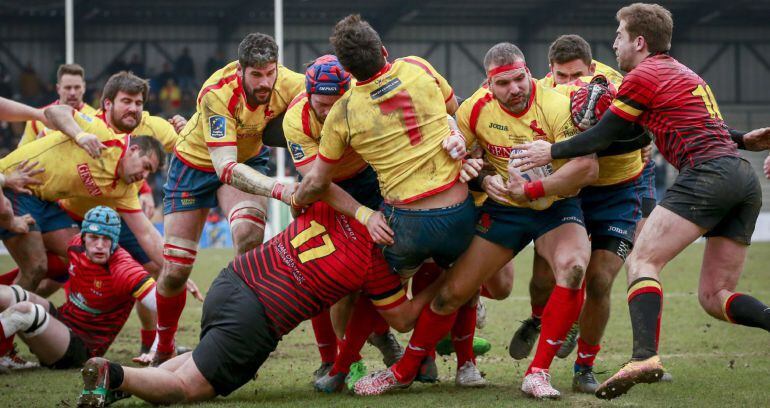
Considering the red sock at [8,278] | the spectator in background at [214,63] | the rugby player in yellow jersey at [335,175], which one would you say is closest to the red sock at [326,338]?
the rugby player in yellow jersey at [335,175]

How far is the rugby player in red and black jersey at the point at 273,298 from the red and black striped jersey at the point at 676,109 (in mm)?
1824

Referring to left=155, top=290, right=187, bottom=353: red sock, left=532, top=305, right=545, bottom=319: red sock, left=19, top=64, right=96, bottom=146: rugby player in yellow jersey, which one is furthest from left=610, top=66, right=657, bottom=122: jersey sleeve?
left=19, top=64, right=96, bottom=146: rugby player in yellow jersey

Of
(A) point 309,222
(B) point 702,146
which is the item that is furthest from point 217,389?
(B) point 702,146

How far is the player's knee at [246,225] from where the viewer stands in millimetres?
7555

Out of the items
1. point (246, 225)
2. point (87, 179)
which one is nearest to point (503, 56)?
point (246, 225)

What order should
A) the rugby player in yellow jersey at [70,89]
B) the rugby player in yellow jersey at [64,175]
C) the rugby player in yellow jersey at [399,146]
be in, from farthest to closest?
the rugby player in yellow jersey at [70,89] → the rugby player in yellow jersey at [64,175] → the rugby player in yellow jersey at [399,146]

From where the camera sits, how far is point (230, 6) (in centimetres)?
3156

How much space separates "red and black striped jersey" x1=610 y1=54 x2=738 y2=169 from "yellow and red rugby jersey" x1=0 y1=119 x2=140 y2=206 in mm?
4785

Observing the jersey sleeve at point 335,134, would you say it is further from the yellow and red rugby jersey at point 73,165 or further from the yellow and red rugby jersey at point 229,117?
the yellow and red rugby jersey at point 73,165

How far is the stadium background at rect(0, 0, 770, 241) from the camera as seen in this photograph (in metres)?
30.7

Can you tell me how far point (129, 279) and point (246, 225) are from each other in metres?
1.08

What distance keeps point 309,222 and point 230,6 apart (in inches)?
1038

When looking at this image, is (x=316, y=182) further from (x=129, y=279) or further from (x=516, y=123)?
(x=129, y=279)

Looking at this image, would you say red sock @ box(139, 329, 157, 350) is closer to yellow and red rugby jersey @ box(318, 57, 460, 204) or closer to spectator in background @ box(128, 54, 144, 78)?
yellow and red rugby jersey @ box(318, 57, 460, 204)
